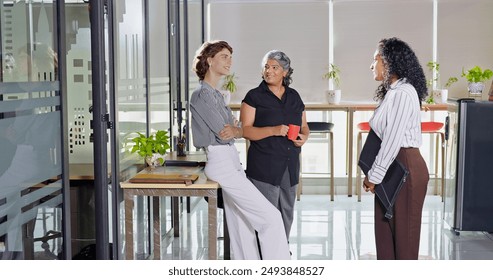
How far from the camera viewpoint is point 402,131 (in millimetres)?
3963

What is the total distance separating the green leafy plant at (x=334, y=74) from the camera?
8.56 metres

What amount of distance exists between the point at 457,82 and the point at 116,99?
5179 millimetres

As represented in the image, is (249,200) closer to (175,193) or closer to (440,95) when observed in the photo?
(175,193)

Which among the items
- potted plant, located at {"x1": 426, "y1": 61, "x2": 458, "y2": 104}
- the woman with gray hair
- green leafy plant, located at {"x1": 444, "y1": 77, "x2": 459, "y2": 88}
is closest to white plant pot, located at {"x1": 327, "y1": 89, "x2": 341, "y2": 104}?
potted plant, located at {"x1": 426, "y1": 61, "x2": 458, "y2": 104}

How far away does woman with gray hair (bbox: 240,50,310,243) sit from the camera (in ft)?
15.1

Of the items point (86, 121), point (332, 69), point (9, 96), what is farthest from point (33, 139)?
point (332, 69)

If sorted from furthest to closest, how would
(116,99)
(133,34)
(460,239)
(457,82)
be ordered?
(457,82) < (460,239) < (133,34) < (116,99)

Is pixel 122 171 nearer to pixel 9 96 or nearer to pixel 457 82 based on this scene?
pixel 9 96

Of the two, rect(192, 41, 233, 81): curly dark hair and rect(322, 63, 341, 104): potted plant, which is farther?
rect(322, 63, 341, 104): potted plant

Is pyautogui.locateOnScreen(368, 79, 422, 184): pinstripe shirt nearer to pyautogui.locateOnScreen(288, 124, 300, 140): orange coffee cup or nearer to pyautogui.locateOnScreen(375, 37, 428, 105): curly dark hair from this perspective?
pyautogui.locateOnScreen(375, 37, 428, 105): curly dark hair

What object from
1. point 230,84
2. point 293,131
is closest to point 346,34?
point 230,84

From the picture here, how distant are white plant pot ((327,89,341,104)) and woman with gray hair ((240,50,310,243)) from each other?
3649mm

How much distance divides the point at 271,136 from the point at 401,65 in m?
0.92

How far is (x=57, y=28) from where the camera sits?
3592mm
